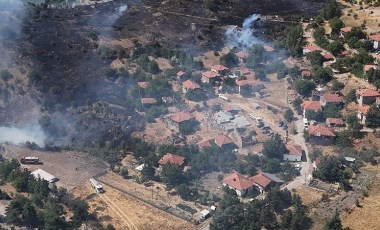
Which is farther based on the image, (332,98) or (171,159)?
(332,98)

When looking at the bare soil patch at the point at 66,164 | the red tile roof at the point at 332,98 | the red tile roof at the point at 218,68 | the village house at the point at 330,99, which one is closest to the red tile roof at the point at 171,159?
the bare soil patch at the point at 66,164

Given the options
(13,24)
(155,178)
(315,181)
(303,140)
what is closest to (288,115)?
(303,140)

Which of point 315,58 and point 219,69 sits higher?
point 315,58

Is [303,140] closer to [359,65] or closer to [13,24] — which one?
[359,65]

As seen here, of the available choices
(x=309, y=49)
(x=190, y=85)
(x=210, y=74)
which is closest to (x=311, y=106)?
(x=210, y=74)

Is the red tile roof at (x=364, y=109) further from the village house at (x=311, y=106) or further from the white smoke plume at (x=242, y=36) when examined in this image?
the white smoke plume at (x=242, y=36)

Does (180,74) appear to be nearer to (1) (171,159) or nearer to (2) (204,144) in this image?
(2) (204,144)
